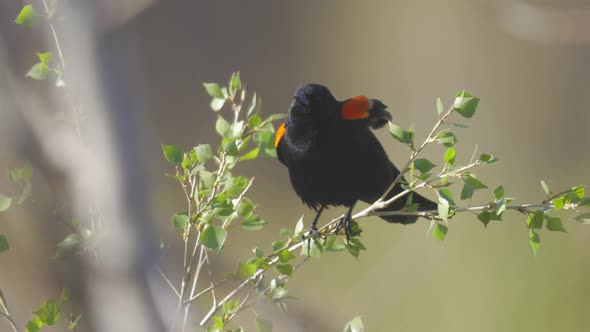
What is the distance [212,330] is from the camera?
1.17m

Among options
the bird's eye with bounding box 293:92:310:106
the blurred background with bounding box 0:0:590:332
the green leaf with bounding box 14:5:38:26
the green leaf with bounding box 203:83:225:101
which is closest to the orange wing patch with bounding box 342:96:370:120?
the bird's eye with bounding box 293:92:310:106

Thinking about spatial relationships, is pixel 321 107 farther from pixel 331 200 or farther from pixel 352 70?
pixel 352 70

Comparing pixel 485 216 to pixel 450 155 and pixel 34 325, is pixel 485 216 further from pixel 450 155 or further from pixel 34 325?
pixel 34 325

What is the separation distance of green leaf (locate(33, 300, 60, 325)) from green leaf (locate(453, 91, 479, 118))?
0.71m

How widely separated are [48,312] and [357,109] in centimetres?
93

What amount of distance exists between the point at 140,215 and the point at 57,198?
236mm

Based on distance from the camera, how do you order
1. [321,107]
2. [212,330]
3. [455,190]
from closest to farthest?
[212,330] → [321,107] → [455,190]

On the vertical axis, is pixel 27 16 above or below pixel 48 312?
above

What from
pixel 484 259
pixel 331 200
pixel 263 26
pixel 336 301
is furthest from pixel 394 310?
pixel 331 200

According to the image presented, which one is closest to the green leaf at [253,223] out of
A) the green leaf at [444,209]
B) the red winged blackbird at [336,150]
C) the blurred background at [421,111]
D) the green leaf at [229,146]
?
the green leaf at [229,146]

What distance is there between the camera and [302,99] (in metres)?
1.86

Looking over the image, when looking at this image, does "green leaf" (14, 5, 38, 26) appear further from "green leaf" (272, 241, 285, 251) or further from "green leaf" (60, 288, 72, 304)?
"green leaf" (272, 241, 285, 251)

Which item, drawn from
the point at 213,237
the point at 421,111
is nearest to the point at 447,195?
the point at 213,237

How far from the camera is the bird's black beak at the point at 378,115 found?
176cm
